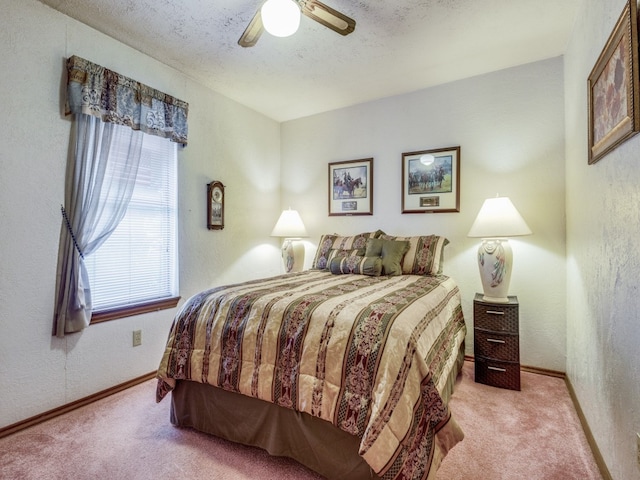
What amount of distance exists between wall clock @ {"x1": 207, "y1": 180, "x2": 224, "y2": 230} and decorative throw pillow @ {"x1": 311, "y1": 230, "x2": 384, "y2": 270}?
107cm

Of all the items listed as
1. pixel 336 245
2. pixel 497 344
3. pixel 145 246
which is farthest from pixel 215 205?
pixel 497 344

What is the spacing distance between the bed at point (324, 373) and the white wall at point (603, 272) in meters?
0.68

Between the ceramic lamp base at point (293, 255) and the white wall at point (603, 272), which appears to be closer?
the white wall at point (603, 272)

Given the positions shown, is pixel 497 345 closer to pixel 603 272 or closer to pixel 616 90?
pixel 603 272

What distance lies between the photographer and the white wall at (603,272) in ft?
4.03

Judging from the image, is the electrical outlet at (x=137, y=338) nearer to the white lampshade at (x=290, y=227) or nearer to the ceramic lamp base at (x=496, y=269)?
the white lampshade at (x=290, y=227)

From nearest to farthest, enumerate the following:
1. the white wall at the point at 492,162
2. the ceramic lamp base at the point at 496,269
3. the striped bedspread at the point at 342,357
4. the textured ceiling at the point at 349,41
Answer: the striped bedspread at the point at 342,357 → the textured ceiling at the point at 349,41 → the ceramic lamp base at the point at 496,269 → the white wall at the point at 492,162

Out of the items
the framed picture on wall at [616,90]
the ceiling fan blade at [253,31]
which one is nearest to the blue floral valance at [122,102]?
the ceiling fan blade at [253,31]

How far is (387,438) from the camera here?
4.10 ft

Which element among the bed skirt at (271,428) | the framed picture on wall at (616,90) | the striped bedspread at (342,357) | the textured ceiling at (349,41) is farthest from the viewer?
the textured ceiling at (349,41)

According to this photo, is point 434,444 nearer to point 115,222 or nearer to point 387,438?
point 387,438

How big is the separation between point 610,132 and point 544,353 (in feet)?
6.66

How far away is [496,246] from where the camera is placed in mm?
2574

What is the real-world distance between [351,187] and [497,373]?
7.48 feet
